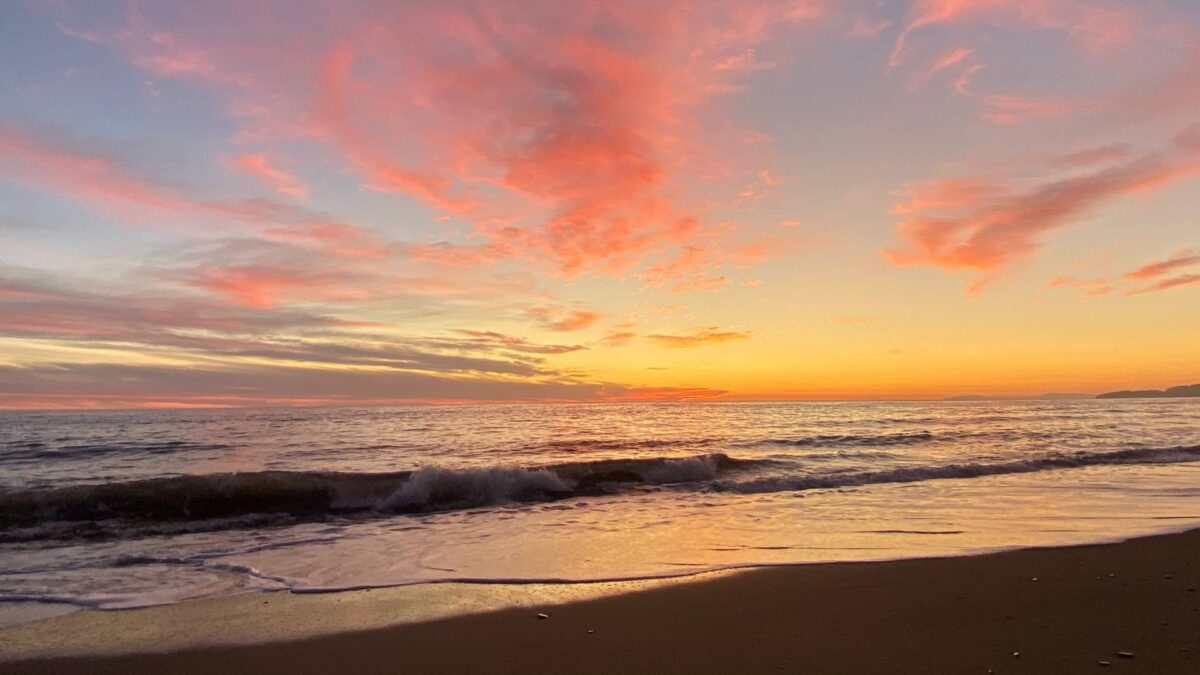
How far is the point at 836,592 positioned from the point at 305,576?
19.5 ft

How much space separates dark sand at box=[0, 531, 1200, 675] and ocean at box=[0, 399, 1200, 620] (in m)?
1.31

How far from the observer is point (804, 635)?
16.8 ft

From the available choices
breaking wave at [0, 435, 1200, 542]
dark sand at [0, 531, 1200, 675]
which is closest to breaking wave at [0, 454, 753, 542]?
breaking wave at [0, 435, 1200, 542]

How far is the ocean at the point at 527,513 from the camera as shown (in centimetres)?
781

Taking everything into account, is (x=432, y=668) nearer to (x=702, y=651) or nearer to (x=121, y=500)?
(x=702, y=651)

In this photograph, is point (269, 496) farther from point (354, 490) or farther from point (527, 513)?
point (527, 513)

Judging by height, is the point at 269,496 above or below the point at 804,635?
below

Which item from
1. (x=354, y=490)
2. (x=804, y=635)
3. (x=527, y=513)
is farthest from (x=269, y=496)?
(x=804, y=635)

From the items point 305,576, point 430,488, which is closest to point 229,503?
point 430,488

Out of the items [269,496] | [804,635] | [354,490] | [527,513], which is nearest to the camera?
[804,635]

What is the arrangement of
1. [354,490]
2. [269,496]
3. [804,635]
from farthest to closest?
[354,490] → [269,496] → [804,635]

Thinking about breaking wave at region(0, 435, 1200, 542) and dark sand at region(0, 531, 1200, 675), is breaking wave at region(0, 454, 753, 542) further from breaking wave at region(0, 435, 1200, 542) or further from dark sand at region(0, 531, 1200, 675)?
dark sand at region(0, 531, 1200, 675)

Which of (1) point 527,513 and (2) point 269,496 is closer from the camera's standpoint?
(1) point 527,513

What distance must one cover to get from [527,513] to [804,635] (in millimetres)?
8313
